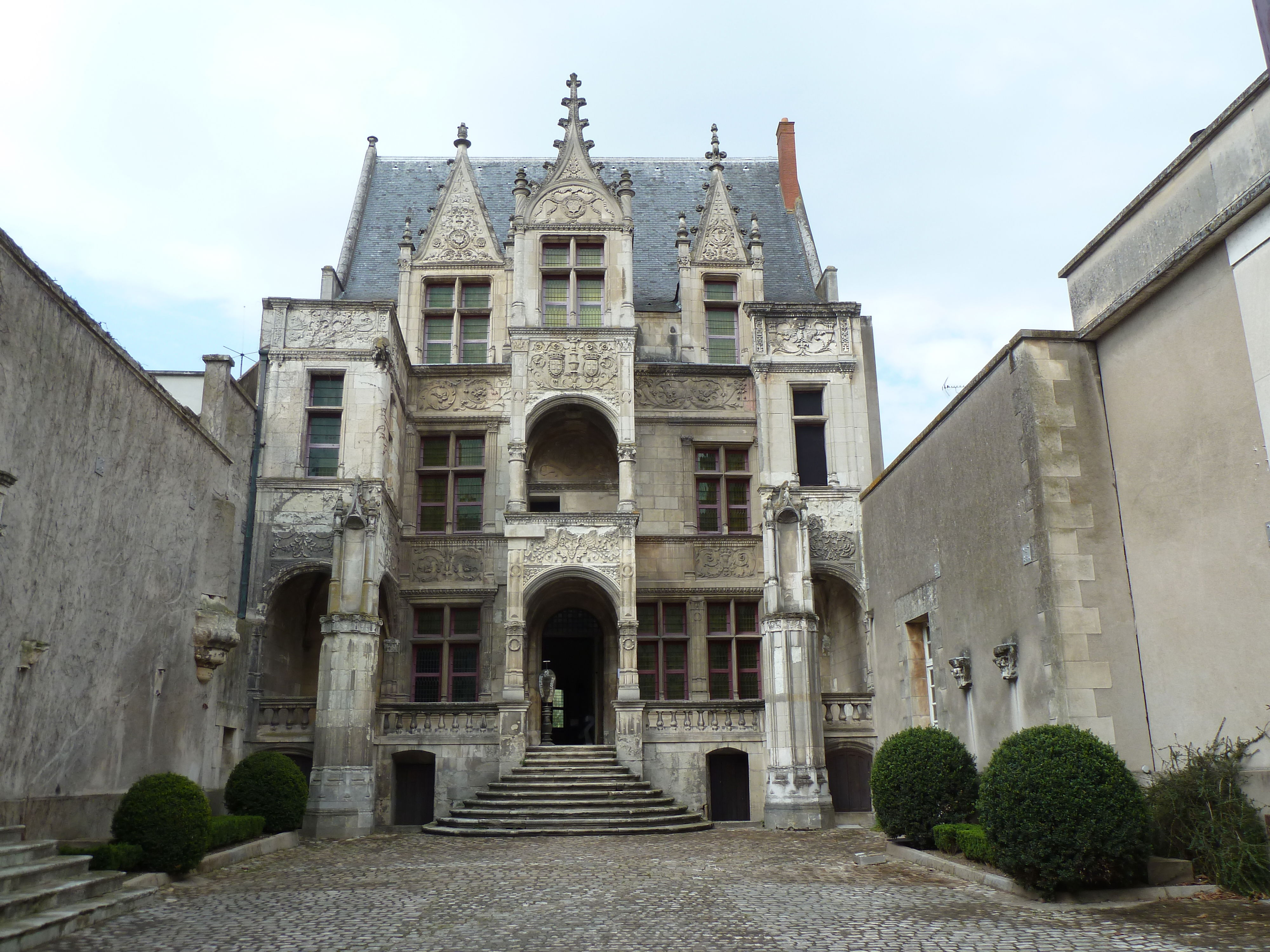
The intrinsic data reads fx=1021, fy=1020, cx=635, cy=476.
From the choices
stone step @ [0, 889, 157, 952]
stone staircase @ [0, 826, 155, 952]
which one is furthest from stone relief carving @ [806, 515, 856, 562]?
stone step @ [0, 889, 157, 952]

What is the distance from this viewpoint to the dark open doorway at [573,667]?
75.3 feet

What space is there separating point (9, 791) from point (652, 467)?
14.1 metres

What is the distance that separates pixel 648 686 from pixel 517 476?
5.23m

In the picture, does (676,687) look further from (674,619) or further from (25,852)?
(25,852)

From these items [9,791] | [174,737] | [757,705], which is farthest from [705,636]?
[9,791]

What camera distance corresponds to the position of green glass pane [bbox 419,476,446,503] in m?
22.1

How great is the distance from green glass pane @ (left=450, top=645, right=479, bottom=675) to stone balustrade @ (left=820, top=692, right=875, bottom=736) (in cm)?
724

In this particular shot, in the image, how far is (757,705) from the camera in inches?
754

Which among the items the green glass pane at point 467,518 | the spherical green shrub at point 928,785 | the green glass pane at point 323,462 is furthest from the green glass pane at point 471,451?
the spherical green shrub at point 928,785

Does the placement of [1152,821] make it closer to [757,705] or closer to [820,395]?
[757,705]

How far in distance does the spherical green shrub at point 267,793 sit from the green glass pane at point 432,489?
739cm

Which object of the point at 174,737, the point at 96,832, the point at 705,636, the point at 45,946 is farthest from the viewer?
the point at 705,636

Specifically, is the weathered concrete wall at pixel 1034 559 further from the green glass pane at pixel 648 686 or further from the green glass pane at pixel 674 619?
the green glass pane at pixel 648 686

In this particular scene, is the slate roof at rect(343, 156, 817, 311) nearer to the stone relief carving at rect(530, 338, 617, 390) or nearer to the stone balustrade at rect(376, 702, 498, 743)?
the stone relief carving at rect(530, 338, 617, 390)
